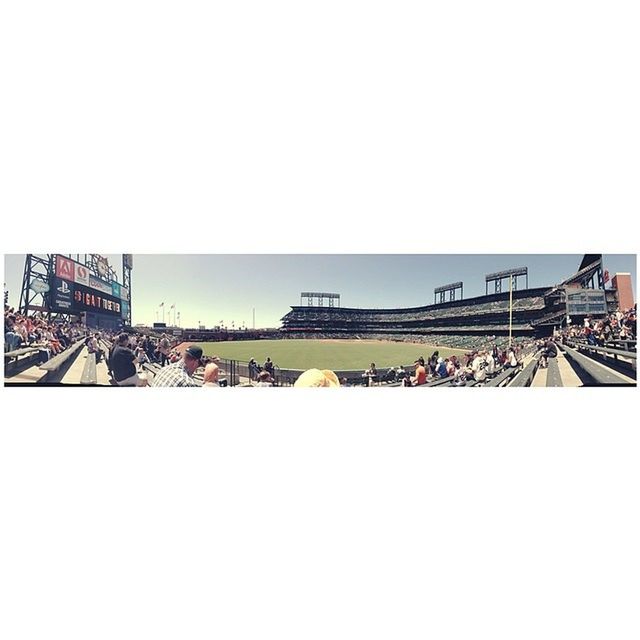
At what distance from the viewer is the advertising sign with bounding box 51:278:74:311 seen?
6.27m

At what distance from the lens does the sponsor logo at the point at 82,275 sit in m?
6.25

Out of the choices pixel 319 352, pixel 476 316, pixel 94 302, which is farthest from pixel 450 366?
pixel 94 302

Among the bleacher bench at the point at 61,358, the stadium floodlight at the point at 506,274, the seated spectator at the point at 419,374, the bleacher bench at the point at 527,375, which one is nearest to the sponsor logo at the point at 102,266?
the bleacher bench at the point at 61,358

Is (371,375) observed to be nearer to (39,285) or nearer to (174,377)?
(174,377)

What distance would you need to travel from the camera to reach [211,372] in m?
6.31

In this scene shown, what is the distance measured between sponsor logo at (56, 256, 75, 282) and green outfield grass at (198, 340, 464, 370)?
2.13 m

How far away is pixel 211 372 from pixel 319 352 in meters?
1.63

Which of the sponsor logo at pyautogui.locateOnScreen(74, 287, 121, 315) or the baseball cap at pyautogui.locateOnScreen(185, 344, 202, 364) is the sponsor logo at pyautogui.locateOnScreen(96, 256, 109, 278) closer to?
the sponsor logo at pyautogui.locateOnScreen(74, 287, 121, 315)

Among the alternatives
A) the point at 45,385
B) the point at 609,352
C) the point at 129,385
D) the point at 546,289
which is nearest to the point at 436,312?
the point at 546,289

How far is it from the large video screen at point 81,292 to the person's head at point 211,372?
1.53 metres

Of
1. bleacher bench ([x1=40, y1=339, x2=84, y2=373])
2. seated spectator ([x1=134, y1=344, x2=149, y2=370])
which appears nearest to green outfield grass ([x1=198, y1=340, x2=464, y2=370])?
seated spectator ([x1=134, y1=344, x2=149, y2=370])

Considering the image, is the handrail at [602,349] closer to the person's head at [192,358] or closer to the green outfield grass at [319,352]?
the green outfield grass at [319,352]

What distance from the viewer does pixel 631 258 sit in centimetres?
600

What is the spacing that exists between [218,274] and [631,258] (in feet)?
19.2
